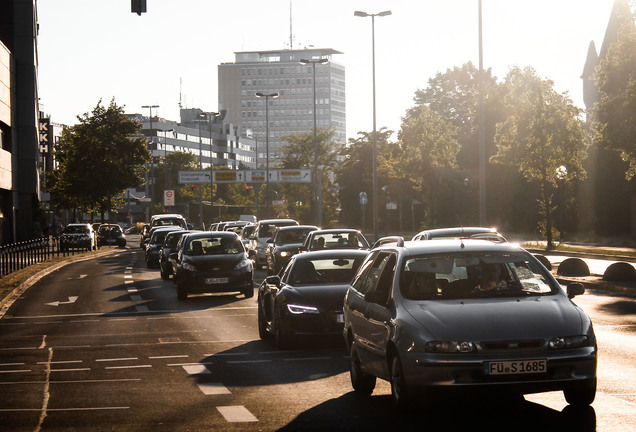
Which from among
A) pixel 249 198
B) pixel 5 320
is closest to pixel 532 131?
pixel 5 320

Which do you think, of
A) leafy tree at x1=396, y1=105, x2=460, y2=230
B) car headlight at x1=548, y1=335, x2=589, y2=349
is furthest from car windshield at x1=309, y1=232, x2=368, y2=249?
leafy tree at x1=396, y1=105, x2=460, y2=230

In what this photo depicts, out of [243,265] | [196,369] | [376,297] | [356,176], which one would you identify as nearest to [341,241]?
[243,265]

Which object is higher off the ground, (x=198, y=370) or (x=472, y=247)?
(x=472, y=247)

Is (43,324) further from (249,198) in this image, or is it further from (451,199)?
(249,198)

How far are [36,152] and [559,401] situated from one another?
224 ft

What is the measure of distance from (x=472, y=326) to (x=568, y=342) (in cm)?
77

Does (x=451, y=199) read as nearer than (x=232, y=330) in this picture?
No

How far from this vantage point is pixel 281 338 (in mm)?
15422

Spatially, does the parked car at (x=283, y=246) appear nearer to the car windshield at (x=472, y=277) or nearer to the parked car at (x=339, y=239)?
the parked car at (x=339, y=239)

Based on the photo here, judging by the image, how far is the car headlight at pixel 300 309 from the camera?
15164 mm

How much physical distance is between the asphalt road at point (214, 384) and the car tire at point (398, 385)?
137 millimetres

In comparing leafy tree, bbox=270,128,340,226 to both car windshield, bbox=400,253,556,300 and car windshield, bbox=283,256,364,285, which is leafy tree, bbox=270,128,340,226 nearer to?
car windshield, bbox=283,256,364,285

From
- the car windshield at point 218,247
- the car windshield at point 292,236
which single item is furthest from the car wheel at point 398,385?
the car windshield at point 292,236

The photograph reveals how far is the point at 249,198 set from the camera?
14575 cm
